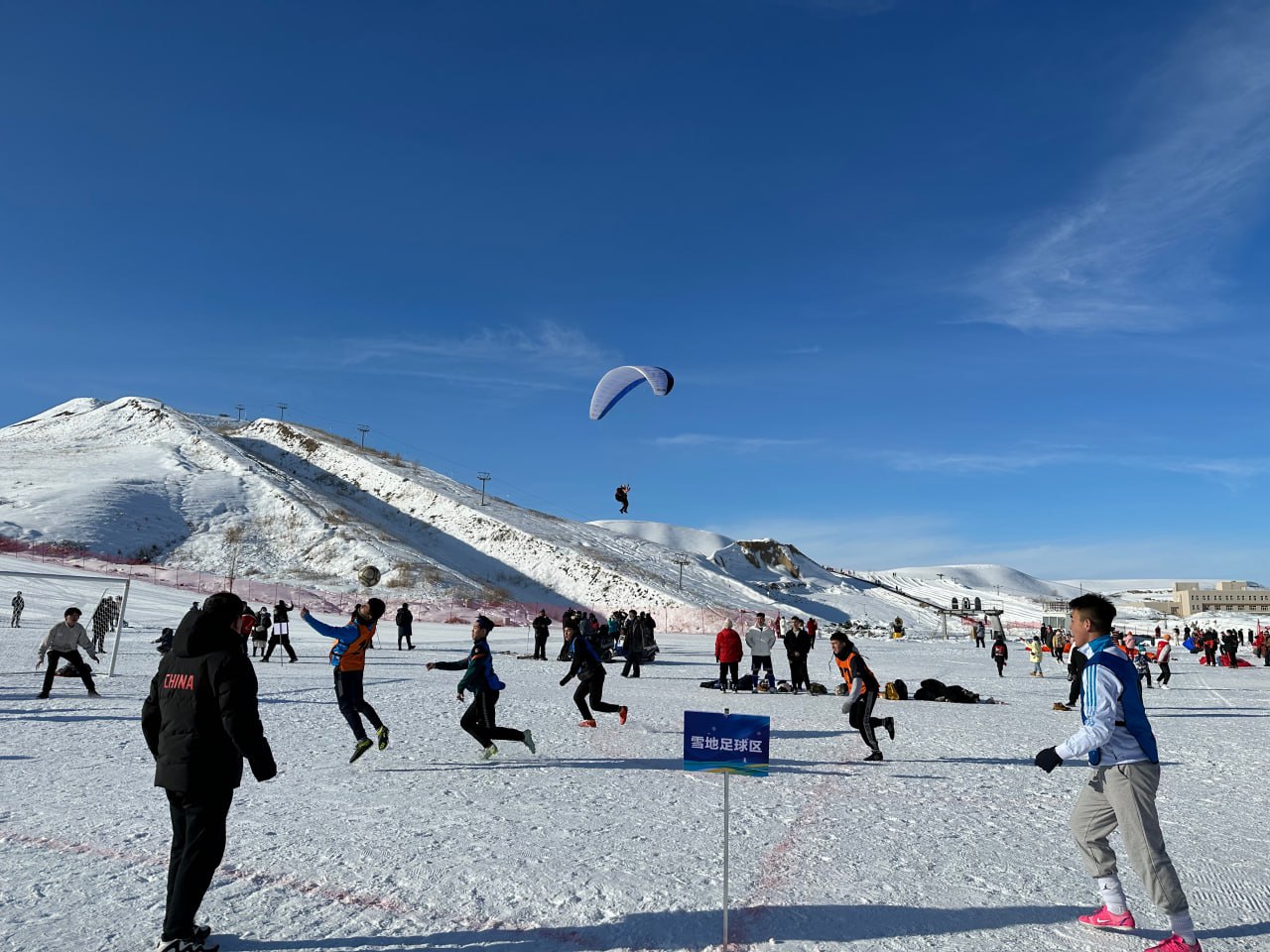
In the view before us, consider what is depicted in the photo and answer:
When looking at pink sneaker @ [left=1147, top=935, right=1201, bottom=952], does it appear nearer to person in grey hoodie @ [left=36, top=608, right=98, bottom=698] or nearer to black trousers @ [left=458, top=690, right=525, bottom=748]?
black trousers @ [left=458, top=690, right=525, bottom=748]

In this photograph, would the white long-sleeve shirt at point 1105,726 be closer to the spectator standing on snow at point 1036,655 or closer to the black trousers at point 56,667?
the black trousers at point 56,667

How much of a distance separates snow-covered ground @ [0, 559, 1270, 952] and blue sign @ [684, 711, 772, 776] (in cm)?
83

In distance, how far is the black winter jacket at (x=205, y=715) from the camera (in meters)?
4.15

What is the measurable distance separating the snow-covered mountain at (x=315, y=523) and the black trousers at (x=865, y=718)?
41437mm

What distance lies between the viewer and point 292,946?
4.38 m

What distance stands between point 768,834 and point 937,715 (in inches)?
362

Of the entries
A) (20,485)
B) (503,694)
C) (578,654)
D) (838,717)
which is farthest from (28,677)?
(20,485)

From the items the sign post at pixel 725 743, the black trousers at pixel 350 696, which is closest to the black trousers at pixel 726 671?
the black trousers at pixel 350 696

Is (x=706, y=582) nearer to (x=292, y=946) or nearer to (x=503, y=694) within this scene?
(x=503, y=694)

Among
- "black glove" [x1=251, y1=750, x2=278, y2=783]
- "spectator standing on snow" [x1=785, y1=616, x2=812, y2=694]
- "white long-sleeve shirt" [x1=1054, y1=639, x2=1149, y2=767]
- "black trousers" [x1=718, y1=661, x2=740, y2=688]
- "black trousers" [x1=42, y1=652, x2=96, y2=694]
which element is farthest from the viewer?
"spectator standing on snow" [x1=785, y1=616, x2=812, y2=694]

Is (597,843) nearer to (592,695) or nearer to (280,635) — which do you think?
(592,695)

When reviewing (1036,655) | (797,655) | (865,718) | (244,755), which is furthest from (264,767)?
(1036,655)

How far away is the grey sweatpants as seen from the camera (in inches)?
→ 170

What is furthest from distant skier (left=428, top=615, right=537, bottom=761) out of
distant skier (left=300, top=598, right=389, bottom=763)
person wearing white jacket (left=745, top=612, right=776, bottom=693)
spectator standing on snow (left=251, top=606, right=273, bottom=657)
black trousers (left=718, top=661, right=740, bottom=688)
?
spectator standing on snow (left=251, top=606, right=273, bottom=657)
